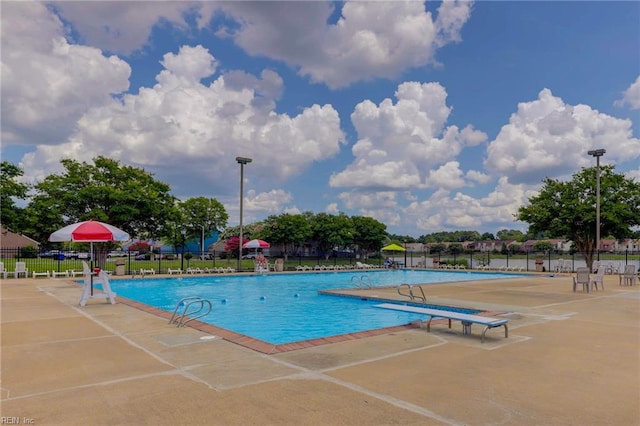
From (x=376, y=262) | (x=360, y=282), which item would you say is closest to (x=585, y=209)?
(x=360, y=282)

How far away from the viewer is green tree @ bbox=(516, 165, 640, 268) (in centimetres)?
2661

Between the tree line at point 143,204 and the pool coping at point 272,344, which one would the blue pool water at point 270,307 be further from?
the tree line at point 143,204

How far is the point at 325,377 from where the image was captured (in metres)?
5.16

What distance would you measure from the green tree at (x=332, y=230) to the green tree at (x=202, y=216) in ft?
36.2

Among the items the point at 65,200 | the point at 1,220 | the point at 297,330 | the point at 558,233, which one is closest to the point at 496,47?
the point at 558,233

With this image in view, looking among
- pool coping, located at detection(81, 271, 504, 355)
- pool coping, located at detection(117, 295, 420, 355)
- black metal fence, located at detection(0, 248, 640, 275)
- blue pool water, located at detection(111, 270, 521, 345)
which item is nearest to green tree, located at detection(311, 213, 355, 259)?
black metal fence, located at detection(0, 248, 640, 275)

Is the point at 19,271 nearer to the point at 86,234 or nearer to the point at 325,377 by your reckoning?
the point at 86,234

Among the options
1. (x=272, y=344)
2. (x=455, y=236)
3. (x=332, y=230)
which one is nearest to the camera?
(x=272, y=344)

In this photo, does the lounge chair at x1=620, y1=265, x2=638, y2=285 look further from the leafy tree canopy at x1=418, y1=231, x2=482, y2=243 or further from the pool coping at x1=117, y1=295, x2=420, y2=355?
the leafy tree canopy at x1=418, y1=231, x2=482, y2=243

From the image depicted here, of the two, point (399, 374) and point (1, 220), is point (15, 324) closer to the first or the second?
point (399, 374)

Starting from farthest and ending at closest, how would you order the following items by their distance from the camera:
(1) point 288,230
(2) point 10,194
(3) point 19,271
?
(1) point 288,230, (2) point 10,194, (3) point 19,271

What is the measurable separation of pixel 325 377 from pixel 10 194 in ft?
84.9

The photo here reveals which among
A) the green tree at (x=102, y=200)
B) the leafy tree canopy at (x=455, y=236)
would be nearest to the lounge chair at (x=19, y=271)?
the green tree at (x=102, y=200)

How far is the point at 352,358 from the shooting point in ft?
19.8
